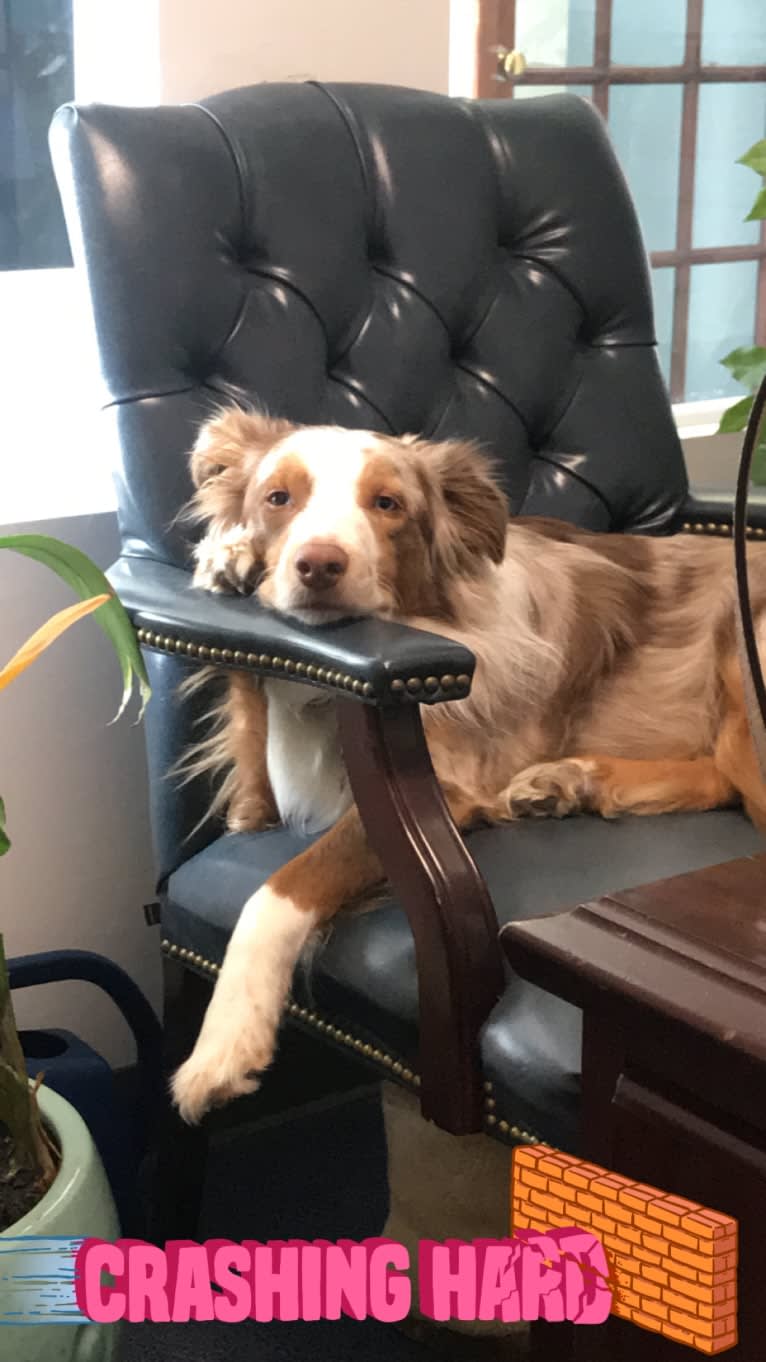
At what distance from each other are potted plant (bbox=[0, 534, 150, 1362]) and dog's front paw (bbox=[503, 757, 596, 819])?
483mm

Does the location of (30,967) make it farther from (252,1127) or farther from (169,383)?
(169,383)

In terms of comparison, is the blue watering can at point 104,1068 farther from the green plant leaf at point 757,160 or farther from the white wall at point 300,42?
the green plant leaf at point 757,160

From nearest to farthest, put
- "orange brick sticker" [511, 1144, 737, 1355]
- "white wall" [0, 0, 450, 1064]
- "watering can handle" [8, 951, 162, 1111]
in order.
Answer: "orange brick sticker" [511, 1144, 737, 1355]
"watering can handle" [8, 951, 162, 1111]
"white wall" [0, 0, 450, 1064]

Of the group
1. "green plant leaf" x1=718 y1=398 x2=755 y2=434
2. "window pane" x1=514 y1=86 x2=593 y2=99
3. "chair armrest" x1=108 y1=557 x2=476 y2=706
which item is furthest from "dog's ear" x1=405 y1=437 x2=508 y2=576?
"window pane" x1=514 y1=86 x2=593 y2=99

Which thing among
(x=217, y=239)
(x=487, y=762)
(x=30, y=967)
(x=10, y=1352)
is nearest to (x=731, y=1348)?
(x=10, y=1352)

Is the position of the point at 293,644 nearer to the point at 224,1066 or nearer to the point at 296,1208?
the point at 224,1066

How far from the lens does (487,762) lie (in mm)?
1863

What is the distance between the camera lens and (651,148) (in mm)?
3148

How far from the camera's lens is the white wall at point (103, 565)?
2.13 metres

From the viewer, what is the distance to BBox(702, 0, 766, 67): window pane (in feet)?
10.2

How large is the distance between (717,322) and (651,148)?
42 cm

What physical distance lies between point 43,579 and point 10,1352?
1.07 m
